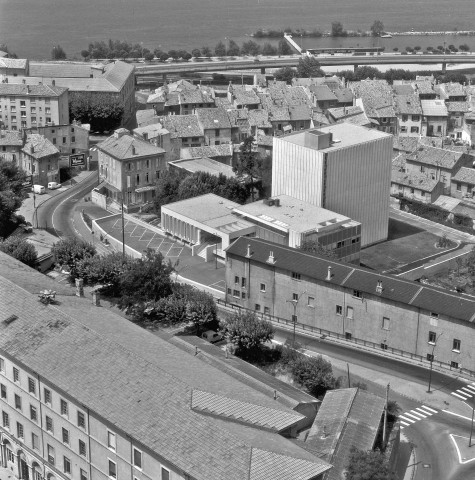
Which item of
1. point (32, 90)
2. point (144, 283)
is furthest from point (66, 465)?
point (32, 90)

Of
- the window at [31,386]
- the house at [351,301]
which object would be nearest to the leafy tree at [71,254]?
the house at [351,301]

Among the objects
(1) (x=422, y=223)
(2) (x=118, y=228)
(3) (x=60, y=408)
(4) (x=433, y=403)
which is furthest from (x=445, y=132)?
(3) (x=60, y=408)

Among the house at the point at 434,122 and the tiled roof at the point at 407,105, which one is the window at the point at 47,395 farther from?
the house at the point at 434,122

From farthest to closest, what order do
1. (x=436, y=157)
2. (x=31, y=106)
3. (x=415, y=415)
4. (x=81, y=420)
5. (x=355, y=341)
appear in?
(x=31, y=106), (x=436, y=157), (x=355, y=341), (x=415, y=415), (x=81, y=420)

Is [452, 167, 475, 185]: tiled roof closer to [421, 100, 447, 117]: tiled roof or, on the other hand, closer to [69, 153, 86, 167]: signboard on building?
[421, 100, 447, 117]: tiled roof

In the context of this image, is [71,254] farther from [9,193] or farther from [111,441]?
[111,441]
